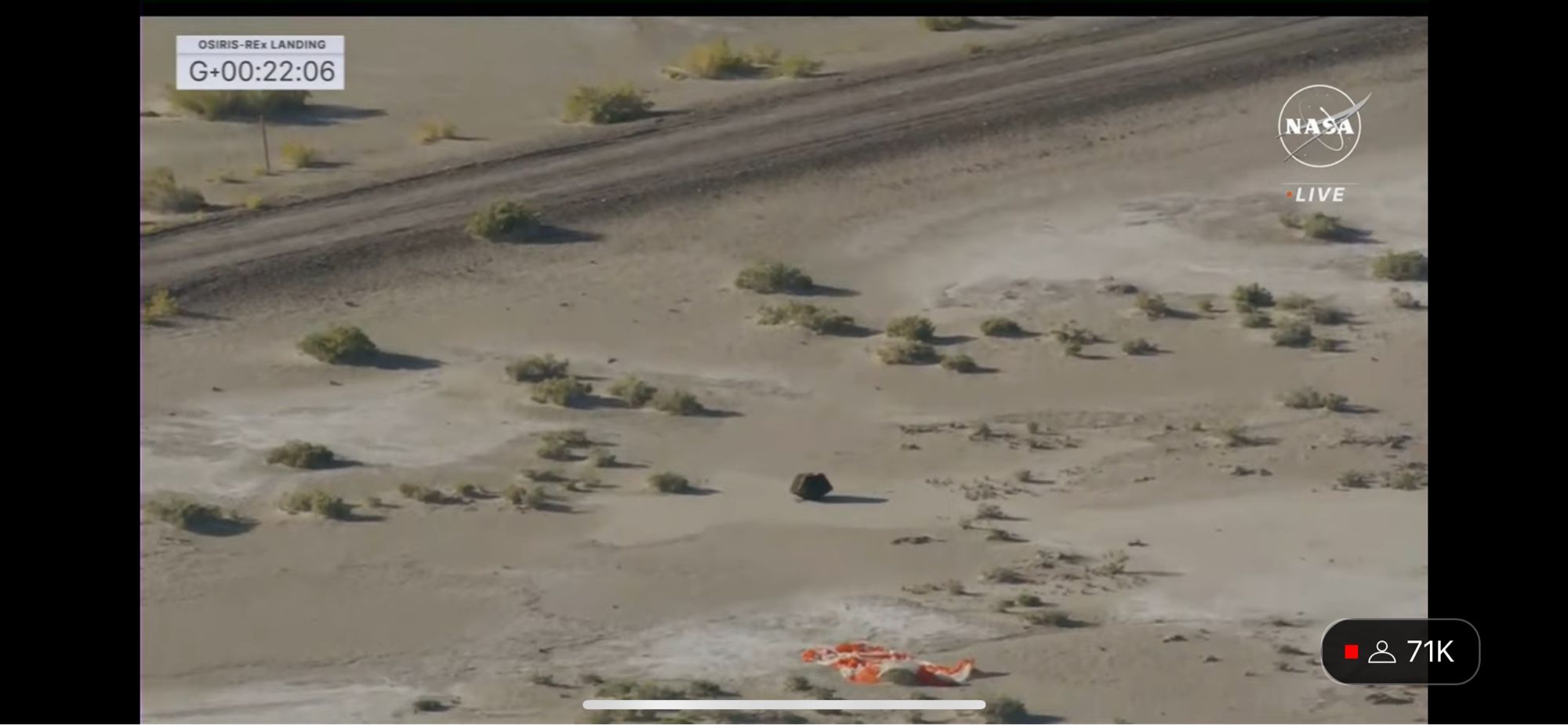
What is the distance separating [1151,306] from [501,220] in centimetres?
752

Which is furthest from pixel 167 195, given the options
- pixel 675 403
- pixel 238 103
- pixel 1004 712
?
pixel 1004 712

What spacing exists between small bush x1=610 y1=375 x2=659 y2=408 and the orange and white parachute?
11.9ft

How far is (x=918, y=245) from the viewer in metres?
28.9

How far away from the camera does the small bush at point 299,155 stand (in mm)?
29172


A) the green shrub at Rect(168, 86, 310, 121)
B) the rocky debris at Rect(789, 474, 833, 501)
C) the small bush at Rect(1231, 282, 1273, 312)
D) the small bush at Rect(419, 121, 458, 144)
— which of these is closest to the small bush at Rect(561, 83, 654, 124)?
the small bush at Rect(419, 121, 458, 144)

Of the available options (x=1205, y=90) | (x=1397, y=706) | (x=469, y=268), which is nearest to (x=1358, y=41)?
(x=1205, y=90)

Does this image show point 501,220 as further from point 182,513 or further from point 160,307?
point 182,513

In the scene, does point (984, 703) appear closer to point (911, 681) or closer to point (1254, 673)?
point (911, 681)

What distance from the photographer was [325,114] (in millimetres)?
28766

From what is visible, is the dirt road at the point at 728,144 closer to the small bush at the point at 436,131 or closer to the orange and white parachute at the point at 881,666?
the small bush at the point at 436,131

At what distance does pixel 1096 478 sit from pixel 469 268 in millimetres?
7538

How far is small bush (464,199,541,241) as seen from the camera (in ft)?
95.7

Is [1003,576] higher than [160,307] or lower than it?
lower
